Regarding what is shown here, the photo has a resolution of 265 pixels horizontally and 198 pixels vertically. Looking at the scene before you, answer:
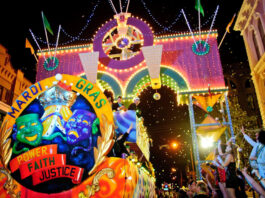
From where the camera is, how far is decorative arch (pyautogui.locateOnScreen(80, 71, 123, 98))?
1088 cm

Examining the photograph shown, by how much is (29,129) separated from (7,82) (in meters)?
11.9

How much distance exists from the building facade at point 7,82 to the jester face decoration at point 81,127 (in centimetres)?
1094

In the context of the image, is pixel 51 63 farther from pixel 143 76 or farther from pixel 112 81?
pixel 143 76

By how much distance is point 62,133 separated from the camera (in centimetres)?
385

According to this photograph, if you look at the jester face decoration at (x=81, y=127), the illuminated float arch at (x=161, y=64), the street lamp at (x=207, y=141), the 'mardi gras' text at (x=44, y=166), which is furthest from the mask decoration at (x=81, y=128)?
the street lamp at (x=207, y=141)

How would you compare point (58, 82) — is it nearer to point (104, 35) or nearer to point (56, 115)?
point (56, 115)

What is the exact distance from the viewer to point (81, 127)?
A: 3.77 meters

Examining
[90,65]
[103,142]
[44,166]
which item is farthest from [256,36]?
[44,166]

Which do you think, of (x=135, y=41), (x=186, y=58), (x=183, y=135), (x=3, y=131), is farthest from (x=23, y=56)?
(x=183, y=135)

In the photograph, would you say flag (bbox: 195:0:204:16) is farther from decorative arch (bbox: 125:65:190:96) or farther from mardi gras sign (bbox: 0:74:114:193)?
mardi gras sign (bbox: 0:74:114:193)

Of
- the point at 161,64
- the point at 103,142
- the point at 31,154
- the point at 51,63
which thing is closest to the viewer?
the point at 103,142

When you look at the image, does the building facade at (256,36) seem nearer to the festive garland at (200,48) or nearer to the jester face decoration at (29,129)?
the festive garland at (200,48)

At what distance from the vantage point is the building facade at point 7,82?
527 inches

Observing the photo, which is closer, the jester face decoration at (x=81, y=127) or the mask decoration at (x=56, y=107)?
the jester face decoration at (x=81, y=127)
